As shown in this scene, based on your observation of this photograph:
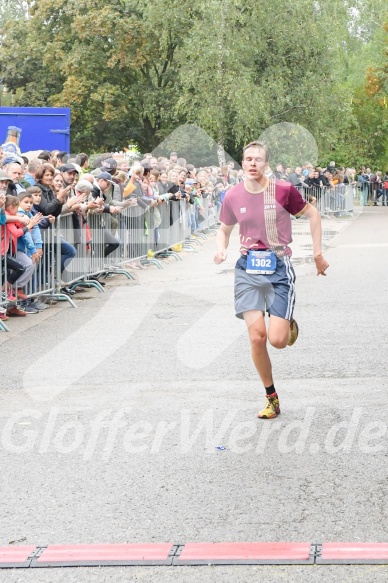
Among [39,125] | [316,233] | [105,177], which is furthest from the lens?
[39,125]

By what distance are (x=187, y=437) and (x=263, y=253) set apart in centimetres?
130

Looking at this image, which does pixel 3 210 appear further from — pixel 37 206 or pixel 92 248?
pixel 92 248

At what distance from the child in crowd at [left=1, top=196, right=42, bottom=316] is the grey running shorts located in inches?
191

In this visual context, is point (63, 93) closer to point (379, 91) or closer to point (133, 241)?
point (379, 91)

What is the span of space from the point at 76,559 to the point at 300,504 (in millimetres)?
1206

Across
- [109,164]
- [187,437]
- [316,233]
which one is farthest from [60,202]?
[187,437]

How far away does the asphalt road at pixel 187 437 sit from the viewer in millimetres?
5105

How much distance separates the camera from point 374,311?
12.7 metres

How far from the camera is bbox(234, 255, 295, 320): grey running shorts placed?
294 inches

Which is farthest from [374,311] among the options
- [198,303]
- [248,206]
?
[248,206]

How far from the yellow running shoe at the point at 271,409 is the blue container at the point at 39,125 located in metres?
17.2

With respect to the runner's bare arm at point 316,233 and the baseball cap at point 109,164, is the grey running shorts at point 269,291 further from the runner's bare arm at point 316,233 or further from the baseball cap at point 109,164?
the baseball cap at point 109,164

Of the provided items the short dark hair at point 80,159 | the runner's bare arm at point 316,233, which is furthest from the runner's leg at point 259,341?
the short dark hair at point 80,159

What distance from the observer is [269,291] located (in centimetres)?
752
